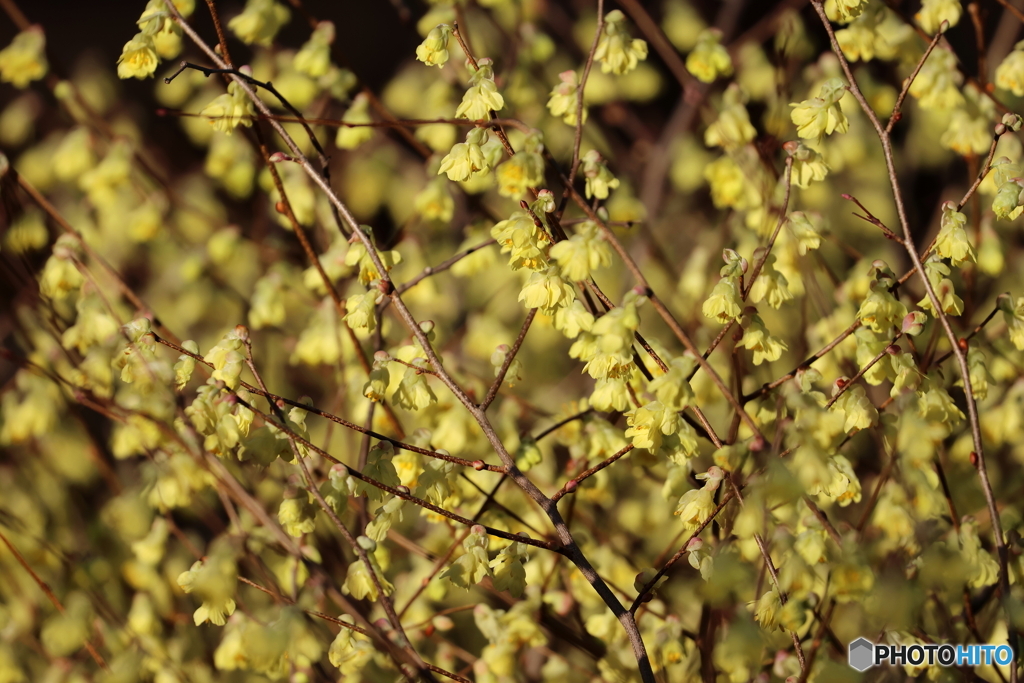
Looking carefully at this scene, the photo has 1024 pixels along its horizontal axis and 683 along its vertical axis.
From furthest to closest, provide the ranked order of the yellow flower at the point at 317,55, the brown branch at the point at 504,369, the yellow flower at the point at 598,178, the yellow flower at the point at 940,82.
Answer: the yellow flower at the point at 317,55 → the yellow flower at the point at 940,82 → the yellow flower at the point at 598,178 → the brown branch at the point at 504,369

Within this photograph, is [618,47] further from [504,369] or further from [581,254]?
[504,369]

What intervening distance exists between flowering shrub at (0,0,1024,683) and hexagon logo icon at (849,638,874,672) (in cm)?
8

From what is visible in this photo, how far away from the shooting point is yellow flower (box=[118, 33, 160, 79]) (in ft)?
4.42

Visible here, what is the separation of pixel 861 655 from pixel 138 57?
160 centimetres

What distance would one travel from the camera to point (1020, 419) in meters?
1.63

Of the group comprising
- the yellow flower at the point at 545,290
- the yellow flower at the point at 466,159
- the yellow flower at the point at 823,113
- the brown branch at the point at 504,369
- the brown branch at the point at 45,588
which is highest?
the yellow flower at the point at 823,113

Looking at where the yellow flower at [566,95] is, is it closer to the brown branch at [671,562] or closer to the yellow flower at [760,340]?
the yellow flower at [760,340]

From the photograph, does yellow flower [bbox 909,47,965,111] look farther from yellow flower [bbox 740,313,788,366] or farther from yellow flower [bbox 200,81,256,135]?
yellow flower [bbox 200,81,256,135]

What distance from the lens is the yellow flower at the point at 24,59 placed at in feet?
6.07

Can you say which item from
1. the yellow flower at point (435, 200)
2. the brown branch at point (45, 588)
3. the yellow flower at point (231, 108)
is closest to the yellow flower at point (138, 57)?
the yellow flower at point (231, 108)

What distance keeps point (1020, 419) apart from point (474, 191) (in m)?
1.29

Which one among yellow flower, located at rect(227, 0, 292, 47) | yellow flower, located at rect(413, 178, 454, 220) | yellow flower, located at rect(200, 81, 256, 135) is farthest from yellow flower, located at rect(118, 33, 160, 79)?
yellow flower, located at rect(413, 178, 454, 220)

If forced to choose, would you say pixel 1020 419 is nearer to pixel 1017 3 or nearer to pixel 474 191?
pixel 474 191

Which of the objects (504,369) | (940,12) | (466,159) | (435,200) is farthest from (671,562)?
(940,12)
